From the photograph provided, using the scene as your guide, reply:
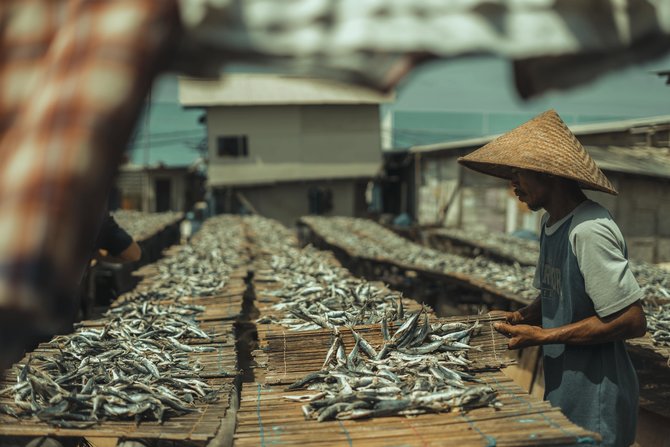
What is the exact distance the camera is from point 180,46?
1.59 meters

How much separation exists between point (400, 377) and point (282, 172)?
91.3 feet

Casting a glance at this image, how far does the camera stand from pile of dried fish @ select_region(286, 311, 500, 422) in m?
3.89

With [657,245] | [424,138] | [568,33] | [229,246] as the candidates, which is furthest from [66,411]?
[424,138]

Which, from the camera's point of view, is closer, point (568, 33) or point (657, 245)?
point (568, 33)

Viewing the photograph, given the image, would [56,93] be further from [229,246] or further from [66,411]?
[229,246]

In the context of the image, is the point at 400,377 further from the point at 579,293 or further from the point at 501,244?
the point at 501,244

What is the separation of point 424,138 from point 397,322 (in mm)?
38437

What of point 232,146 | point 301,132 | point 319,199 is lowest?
point 319,199

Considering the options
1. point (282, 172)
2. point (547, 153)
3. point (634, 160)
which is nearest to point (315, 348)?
point (547, 153)

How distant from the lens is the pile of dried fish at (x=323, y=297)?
19.6 feet

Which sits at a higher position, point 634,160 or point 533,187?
point 634,160

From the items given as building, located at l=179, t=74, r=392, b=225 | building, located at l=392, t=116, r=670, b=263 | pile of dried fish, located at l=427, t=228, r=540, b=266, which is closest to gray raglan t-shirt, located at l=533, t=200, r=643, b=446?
pile of dried fish, located at l=427, t=228, r=540, b=266

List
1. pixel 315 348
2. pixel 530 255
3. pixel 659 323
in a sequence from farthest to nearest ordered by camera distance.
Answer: pixel 530 255
pixel 659 323
pixel 315 348

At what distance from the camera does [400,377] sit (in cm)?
439
